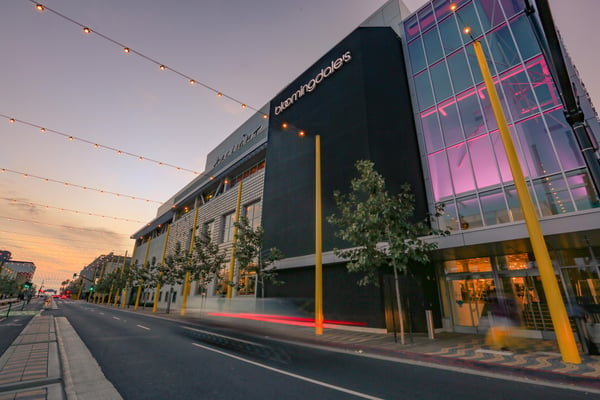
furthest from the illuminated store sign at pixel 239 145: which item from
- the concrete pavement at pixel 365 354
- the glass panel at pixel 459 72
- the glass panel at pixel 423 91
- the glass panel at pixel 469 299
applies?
the concrete pavement at pixel 365 354

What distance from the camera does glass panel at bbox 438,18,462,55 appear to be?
16922mm

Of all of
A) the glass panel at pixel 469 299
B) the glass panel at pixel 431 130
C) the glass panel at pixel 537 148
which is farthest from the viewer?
the glass panel at pixel 431 130

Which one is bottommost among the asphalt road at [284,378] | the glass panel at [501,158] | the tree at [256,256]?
the asphalt road at [284,378]

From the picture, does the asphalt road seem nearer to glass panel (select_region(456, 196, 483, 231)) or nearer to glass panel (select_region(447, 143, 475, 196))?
glass panel (select_region(456, 196, 483, 231))

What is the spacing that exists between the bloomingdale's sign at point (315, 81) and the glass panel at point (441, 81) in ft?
18.8

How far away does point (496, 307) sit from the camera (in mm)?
13227

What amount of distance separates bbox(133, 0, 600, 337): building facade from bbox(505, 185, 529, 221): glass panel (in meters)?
0.04

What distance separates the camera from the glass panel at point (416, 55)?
18391 millimetres

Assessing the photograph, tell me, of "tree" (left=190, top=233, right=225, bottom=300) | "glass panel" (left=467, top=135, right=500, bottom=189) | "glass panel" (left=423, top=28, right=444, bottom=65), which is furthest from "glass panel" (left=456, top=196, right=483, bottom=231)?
"tree" (left=190, top=233, right=225, bottom=300)

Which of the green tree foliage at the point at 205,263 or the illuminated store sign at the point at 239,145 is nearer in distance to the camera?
the green tree foliage at the point at 205,263

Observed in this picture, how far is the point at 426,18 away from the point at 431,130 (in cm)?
852

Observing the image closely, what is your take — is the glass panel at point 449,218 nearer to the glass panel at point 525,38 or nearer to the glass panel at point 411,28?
the glass panel at point 525,38

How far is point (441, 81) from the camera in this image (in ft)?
55.9

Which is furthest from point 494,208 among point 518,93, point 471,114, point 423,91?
point 423,91
